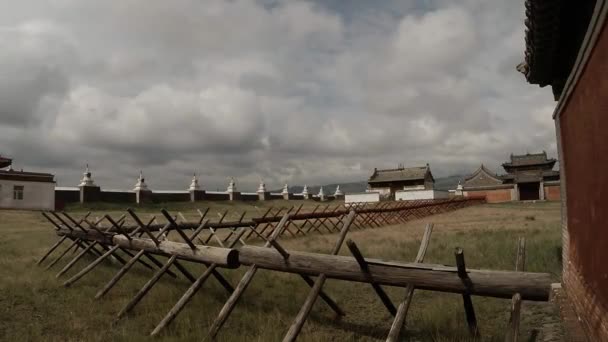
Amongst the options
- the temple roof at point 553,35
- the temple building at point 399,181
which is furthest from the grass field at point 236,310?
the temple building at point 399,181

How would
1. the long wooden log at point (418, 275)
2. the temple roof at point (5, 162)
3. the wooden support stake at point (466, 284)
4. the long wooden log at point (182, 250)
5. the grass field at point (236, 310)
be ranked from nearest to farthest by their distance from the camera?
the wooden support stake at point (466, 284), the long wooden log at point (418, 275), the grass field at point (236, 310), the long wooden log at point (182, 250), the temple roof at point (5, 162)

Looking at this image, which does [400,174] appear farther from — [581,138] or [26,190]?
[581,138]

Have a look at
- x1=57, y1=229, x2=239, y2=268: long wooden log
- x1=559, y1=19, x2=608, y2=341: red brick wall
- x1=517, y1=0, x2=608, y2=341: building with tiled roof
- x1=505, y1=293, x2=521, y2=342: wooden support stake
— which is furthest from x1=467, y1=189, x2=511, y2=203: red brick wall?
x1=505, y1=293, x2=521, y2=342: wooden support stake

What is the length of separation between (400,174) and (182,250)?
46232 mm

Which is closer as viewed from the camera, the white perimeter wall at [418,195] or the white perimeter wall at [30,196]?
the white perimeter wall at [30,196]

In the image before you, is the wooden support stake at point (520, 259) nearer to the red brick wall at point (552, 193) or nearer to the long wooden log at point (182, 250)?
the long wooden log at point (182, 250)

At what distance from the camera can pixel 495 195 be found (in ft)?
152

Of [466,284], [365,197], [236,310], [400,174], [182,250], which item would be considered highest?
[400,174]

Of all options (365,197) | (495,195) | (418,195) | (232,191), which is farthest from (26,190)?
(495,195)

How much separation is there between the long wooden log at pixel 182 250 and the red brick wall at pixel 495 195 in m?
45.0

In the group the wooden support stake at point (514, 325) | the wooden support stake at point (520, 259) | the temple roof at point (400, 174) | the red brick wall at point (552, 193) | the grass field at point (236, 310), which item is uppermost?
the temple roof at point (400, 174)

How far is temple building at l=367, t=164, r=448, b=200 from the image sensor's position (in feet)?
159

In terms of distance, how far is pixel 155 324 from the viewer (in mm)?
5793

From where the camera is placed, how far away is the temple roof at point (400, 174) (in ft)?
161
